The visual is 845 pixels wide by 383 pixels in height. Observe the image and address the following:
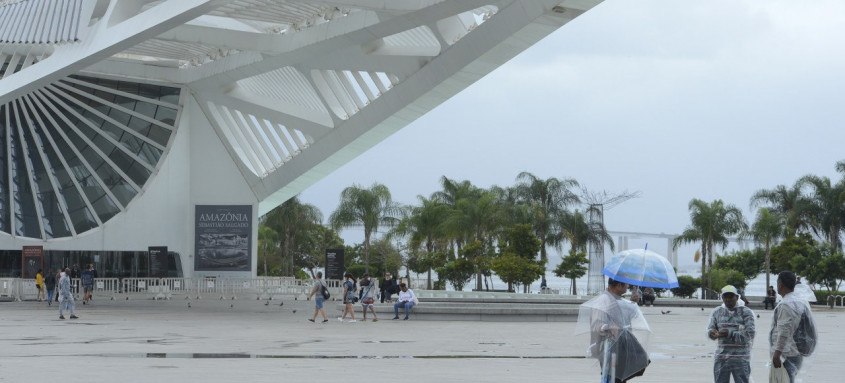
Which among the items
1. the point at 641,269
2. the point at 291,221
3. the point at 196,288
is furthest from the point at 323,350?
the point at 291,221

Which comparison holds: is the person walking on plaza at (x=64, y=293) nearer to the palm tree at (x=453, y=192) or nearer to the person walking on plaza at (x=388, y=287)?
the person walking on plaza at (x=388, y=287)

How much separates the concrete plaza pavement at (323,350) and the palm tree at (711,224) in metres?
30.6

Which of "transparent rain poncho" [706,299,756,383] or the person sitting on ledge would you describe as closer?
"transparent rain poncho" [706,299,756,383]

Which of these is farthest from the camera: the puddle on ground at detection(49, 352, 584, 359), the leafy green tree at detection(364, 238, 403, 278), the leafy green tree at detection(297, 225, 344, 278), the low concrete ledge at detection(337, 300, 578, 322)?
the leafy green tree at detection(297, 225, 344, 278)

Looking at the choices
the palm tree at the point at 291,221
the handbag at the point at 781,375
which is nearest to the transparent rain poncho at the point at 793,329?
the handbag at the point at 781,375

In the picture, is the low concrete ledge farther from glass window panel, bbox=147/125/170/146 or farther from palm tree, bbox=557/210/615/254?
palm tree, bbox=557/210/615/254

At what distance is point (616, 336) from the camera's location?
31.3ft

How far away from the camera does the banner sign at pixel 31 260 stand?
38969 mm

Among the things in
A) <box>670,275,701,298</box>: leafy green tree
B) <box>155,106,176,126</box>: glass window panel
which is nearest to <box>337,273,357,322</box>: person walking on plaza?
<box>155,106,176,126</box>: glass window panel

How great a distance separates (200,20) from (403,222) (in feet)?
79.3

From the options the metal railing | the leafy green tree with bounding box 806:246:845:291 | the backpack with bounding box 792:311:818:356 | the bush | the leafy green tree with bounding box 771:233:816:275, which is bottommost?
the bush

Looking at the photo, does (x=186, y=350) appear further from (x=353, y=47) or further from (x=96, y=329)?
(x=353, y=47)

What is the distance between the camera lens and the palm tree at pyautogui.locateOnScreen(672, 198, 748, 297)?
5816cm

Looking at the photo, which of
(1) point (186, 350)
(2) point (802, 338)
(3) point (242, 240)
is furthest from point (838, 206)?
(2) point (802, 338)
